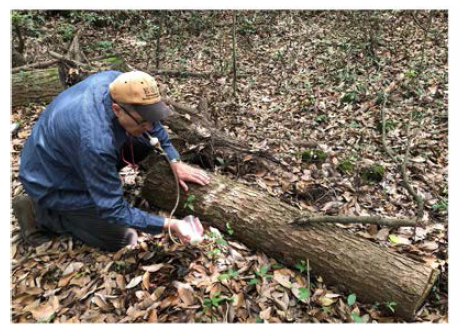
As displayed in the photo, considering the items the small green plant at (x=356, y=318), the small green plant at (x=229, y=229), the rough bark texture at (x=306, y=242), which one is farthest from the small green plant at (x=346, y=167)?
the small green plant at (x=356, y=318)

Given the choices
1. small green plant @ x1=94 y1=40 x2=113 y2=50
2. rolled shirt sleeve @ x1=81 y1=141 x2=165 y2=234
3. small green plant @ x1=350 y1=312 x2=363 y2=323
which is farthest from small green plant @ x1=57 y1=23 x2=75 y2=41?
small green plant @ x1=350 y1=312 x2=363 y2=323

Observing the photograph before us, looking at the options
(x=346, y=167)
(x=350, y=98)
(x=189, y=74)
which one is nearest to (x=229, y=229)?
(x=346, y=167)

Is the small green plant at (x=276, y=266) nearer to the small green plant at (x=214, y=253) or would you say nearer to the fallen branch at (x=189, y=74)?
the small green plant at (x=214, y=253)

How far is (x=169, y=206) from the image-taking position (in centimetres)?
349

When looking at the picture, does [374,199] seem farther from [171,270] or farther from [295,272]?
[171,270]

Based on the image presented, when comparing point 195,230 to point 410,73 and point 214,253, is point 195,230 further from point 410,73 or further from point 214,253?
point 410,73

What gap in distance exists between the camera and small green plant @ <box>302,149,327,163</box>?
442 cm

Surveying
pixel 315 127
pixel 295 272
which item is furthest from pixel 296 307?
pixel 315 127

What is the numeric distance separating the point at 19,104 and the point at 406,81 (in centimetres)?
645

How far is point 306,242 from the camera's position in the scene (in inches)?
120

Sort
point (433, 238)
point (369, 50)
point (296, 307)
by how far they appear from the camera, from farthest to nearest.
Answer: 1. point (369, 50)
2. point (433, 238)
3. point (296, 307)

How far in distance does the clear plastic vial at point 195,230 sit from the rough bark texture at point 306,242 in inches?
9.9

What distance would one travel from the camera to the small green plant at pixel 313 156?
4.42 meters

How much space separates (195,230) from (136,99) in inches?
47.8
